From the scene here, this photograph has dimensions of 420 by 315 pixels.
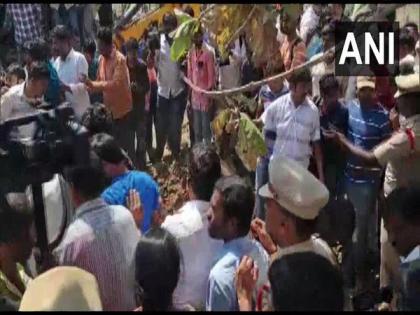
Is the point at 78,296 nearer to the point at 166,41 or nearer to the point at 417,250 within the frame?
the point at 417,250

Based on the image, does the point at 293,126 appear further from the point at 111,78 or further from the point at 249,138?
the point at 111,78

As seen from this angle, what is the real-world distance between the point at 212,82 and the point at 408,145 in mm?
3622

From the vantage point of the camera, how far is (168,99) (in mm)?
8641

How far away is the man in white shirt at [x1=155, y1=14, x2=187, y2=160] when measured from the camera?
27.7 ft

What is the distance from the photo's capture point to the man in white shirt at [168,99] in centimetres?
845

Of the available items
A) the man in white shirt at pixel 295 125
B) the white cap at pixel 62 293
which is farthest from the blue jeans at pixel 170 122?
the white cap at pixel 62 293

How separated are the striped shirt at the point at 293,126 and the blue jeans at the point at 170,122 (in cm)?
283

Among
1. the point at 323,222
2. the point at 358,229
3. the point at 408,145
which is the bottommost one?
the point at 358,229

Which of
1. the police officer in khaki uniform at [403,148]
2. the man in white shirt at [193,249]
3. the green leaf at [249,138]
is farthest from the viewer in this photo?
the police officer in khaki uniform at [403,148]

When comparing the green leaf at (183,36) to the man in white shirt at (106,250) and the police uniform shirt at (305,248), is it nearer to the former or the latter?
the man in white shirt at (106,250)

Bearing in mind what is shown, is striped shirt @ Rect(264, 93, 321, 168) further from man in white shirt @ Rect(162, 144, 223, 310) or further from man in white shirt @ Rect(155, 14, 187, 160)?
man in white shirt @ Rect(155, 14, 187, 160)

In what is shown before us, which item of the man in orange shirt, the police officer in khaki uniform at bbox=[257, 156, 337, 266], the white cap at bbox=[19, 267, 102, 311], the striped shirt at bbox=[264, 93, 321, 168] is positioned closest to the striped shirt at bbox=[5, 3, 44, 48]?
the man in orange shirt

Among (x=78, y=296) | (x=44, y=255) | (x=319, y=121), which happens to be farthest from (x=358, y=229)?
(x=78, y=296)

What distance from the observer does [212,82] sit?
8.13m
